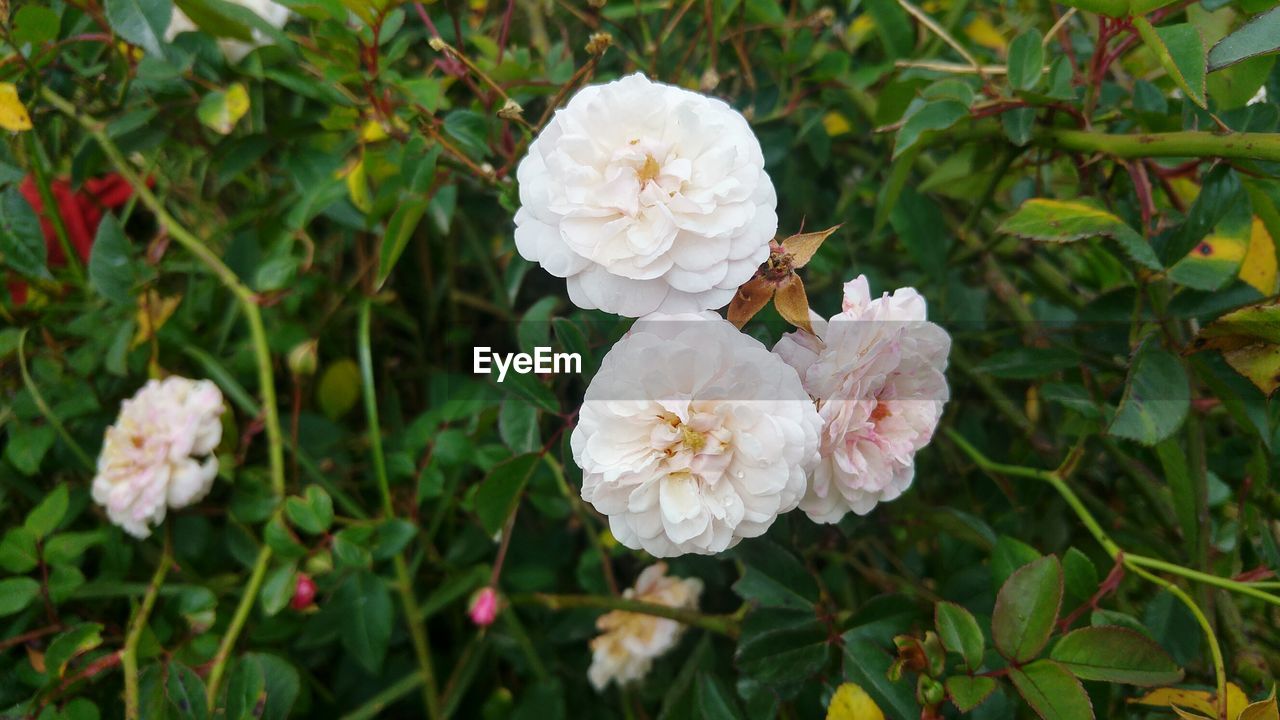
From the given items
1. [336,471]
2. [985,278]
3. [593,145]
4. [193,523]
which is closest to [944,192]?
[985,278]

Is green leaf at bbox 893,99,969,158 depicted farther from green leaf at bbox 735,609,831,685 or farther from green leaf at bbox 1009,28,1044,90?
green leaf at bbox 735,609,831,685

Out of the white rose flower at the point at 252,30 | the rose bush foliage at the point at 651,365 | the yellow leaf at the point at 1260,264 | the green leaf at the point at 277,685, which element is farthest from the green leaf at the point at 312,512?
the yellow leaf at the point at 1260,264

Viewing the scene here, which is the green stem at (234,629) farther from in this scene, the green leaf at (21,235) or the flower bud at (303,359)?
the green leaf at (21,235)

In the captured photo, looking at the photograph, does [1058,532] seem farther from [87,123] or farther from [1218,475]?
[87,123]

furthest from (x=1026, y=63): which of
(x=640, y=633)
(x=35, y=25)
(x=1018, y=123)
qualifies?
(x=35, y=25)

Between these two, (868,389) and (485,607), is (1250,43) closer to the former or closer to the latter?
(868,389)

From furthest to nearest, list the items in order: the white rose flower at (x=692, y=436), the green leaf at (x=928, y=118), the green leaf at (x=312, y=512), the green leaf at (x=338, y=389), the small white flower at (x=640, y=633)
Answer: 1. the green leaf at (x=338, y=389)
2. the small white flower at (x=640, y=633)
3. the green leaf at (x=312, y=512)
4. the green leaf at (x=928, y=118)
5. the white rose flower at (x=692, y=436)

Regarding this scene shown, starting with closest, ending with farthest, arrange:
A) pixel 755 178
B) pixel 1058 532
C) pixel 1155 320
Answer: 1. pixel 755 178
2. pixel 1155 320
3. pixel 1058 532
